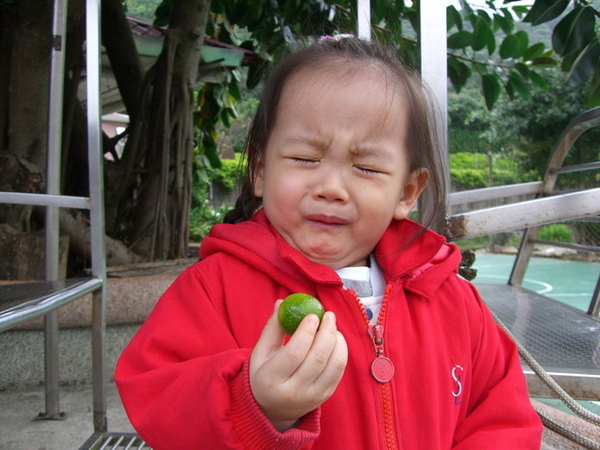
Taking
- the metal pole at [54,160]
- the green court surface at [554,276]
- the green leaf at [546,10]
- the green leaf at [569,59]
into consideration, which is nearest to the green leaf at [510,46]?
the green leaf at [569,59]

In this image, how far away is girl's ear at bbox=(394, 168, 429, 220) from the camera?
3.80 ft

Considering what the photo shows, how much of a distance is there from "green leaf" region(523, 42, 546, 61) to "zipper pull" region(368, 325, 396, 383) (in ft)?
8.64

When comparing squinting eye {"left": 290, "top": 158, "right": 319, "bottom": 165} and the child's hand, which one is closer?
the child's hand

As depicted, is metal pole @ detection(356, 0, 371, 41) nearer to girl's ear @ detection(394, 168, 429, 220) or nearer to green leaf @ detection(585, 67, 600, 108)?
girl's ear @ detection(394, 168, 429, 220)

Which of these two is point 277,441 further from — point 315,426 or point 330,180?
point 330,180

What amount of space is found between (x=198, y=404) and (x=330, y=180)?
428 mm

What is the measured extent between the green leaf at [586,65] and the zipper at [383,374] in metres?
1.60

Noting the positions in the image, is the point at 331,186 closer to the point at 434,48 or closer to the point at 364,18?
the point at 434,48

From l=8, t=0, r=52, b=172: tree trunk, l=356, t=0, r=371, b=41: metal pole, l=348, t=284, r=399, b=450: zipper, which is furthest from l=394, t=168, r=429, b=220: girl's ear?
l=8, t=0, r=52, b=172: tree trunk

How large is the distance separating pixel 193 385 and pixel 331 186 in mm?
400

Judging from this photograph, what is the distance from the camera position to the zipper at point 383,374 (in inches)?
36.9

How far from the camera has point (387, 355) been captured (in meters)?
0.98

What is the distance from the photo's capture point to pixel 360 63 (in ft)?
3.57

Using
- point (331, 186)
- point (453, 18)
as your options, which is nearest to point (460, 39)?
point (453, 18)
